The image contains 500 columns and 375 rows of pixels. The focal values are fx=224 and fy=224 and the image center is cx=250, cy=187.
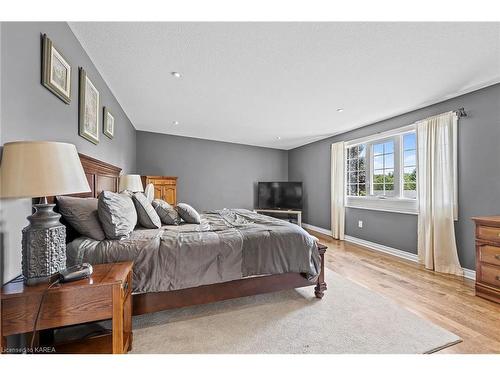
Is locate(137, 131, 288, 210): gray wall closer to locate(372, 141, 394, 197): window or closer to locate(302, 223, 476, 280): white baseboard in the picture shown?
locate(302, 223, 476, 280): white baseboard

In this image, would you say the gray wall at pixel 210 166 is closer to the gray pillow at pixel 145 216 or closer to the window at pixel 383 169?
the window at pixel 383 169

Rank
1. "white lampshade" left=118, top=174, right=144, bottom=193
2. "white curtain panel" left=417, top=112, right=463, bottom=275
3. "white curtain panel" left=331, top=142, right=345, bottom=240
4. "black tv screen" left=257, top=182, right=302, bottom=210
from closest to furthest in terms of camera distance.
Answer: "white curtain panel" left=417, top=112, right=463, bottom=275, "white lampshade" left=118, top=174, right=144, bottom=193, "white curtain panel" left=331, top=142, right=345, bottom=240, "black tv screen" left=257, top=182, right=302, bottom=210

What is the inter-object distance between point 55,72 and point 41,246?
1328mm

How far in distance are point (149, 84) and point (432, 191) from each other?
161 inches

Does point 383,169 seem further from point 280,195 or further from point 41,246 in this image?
point 41,246

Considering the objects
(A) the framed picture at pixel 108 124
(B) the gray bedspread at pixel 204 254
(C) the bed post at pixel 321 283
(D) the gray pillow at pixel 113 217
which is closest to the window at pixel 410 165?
(C) the bed post at pixel 321 283

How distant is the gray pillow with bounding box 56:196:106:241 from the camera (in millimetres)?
1645

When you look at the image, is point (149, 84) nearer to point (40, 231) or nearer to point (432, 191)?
point (40, 231)

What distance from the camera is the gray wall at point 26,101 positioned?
124 cm

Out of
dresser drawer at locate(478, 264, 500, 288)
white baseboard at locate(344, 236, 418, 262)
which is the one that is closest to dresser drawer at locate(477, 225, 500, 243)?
dresser drawer at locate(478, 264, 500, 288)

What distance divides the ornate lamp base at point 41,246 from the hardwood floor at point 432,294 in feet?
8.21

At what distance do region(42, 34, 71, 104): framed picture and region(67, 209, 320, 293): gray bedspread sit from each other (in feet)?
3.74

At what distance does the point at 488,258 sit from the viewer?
88.0 inches

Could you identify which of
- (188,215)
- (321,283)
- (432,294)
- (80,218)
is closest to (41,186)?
(80,218)
